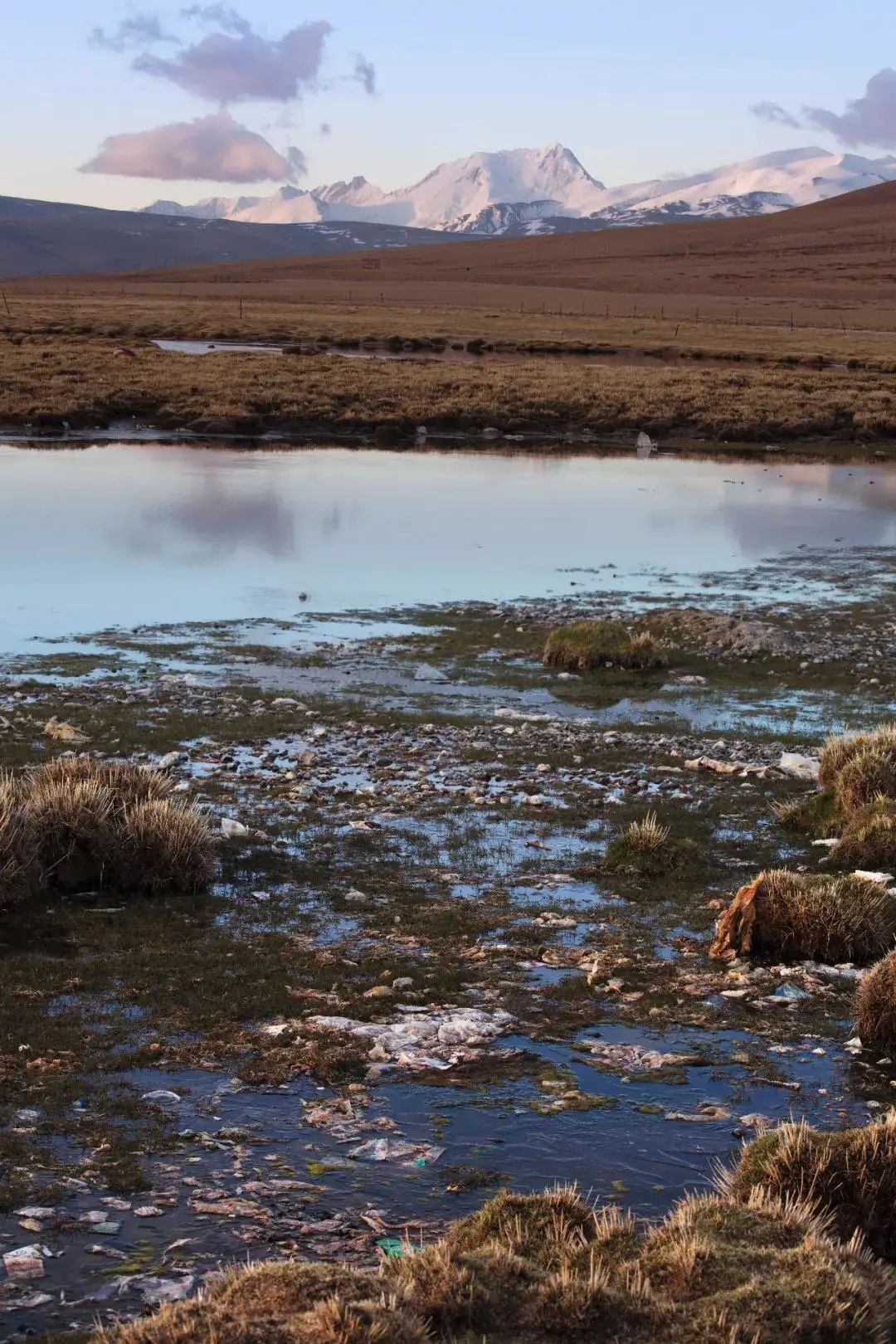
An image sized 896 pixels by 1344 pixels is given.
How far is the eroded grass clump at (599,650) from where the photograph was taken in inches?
644

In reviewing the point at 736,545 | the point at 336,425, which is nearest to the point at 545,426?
the point at 336,425

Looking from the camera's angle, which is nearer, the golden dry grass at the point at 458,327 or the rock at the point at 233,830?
the rock at the point at 233,830

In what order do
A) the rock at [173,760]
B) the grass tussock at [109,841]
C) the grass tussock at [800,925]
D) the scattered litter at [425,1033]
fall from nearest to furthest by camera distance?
the scattered litter at [425,1033]
the grass tussock at [800,925]
the grass tussock at [109,841]
the rock at [173,760]

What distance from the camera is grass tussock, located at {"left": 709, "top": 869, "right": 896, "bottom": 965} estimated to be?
28.0 ft

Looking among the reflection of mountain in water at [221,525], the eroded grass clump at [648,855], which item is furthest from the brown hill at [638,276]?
the eroded grass clump at [648,855]

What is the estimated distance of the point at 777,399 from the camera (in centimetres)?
5228

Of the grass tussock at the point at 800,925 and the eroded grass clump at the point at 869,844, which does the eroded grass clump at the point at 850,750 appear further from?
the grass tussock at the point at 800,925

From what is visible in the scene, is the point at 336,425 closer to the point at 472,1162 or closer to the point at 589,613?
the point at 589,613

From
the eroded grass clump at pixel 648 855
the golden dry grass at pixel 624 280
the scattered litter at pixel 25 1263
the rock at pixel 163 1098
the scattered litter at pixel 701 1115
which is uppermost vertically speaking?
the golden dry grass at pixel 624 280

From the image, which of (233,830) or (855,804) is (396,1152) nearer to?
(233,830)

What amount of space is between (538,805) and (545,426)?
37.5 m

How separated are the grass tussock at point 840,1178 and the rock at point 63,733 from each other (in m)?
8.17

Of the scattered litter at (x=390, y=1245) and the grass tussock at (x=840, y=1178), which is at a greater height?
the grass tussock at (x=840, y=1178)

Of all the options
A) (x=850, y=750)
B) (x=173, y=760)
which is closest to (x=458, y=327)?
(x=173, y=760)
